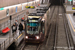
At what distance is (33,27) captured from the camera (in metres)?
13.4

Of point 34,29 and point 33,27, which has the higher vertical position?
point 33,27

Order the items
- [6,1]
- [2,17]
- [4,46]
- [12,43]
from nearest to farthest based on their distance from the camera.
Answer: [4,46] → [12,43] → [2,17] → [6,1]

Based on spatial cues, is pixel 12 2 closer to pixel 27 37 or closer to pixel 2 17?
pixel 2 17

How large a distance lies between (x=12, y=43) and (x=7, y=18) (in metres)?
10.3

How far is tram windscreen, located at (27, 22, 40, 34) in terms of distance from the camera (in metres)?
13.5

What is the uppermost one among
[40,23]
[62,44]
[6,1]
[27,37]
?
[6,1]

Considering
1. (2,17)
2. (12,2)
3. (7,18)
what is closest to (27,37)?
(2,17)

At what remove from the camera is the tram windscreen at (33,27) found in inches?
530

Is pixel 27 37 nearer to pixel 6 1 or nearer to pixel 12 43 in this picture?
pixel 12 43

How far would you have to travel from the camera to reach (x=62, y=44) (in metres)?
15.0

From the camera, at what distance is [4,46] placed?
37.4 ft

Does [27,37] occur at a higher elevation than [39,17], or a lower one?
lower

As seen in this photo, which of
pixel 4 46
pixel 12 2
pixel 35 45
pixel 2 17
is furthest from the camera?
pixel 12 2

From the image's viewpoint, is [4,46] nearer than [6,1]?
Yes
